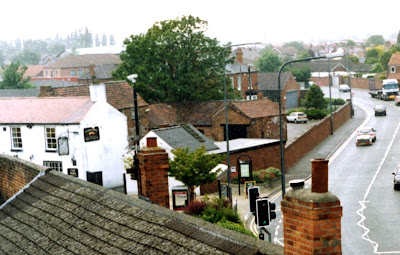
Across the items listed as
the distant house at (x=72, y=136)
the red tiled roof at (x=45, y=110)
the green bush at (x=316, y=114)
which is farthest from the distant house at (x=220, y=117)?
the green bush at (x=316, y=114)

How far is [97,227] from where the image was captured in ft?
36.8

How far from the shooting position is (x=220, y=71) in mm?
66812

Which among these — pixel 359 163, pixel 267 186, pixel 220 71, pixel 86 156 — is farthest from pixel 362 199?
pixel 220 71

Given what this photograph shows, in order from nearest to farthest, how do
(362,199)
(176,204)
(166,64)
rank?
(176,204)
(362,199)
(166,64)

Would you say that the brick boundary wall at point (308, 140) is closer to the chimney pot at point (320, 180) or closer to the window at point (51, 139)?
the window at point (51, 139)

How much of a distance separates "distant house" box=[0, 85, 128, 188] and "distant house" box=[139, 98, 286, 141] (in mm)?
10692

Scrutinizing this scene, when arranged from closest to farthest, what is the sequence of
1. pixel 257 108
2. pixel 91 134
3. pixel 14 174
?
pixel 14 174 → pixel 91 134 → pixel 257 108

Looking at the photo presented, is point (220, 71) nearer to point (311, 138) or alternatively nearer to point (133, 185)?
point (311, 138)

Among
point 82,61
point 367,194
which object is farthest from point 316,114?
point 82,61

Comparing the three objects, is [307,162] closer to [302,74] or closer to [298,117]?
[298,117]

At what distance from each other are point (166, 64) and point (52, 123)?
1015 inches

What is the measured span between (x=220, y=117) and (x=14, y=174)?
41.8 meters

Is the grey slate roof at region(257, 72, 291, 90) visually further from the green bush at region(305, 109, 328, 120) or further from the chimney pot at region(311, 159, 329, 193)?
the chimney pot at region(311, 159, 329, 193)

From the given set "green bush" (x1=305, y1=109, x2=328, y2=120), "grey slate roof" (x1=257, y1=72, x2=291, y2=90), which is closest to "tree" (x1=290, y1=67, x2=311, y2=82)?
"grey slate roof" (x1=257, y1=72, x2=291, y2=90)
